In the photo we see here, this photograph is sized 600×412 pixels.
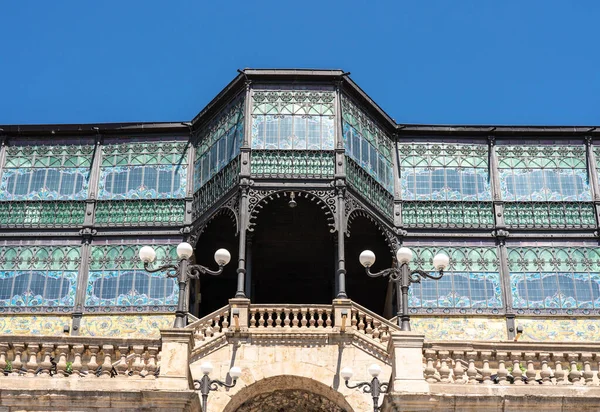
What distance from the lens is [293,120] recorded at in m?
30.8

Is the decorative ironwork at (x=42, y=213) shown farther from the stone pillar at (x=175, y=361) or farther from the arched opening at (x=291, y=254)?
the stone pillar at (x=175, y=361)

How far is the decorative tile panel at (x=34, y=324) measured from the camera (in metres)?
29.5

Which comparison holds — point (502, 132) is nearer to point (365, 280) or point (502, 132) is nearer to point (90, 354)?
point (365, 280)

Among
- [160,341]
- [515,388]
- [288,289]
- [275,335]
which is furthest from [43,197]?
[515,388]

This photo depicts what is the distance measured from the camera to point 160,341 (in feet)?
65.1

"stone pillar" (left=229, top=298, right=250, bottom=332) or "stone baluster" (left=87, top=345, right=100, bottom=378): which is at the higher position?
"stone pillar" (left=229, top=298, right=250, bottom=332)

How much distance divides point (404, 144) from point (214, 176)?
6010 millimetres

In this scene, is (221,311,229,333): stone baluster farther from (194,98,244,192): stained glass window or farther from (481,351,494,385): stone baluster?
(481,351,494,385): stone baluster

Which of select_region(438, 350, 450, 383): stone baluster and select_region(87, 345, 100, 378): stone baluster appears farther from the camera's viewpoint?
select_region(438, 350, 450, 383): stone baluster

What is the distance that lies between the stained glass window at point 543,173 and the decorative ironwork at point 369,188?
3.50 meters

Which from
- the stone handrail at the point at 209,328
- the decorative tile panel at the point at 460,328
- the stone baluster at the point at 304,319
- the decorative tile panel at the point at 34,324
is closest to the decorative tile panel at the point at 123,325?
the decorative tile panel at the point at 34,324

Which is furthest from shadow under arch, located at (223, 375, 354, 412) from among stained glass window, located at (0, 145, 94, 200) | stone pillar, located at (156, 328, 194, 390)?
stained glass window, located at (0, 145, 94, 200)

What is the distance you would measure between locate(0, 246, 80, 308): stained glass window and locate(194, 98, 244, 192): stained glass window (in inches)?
167

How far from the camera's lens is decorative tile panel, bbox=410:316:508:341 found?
95.8 ft
